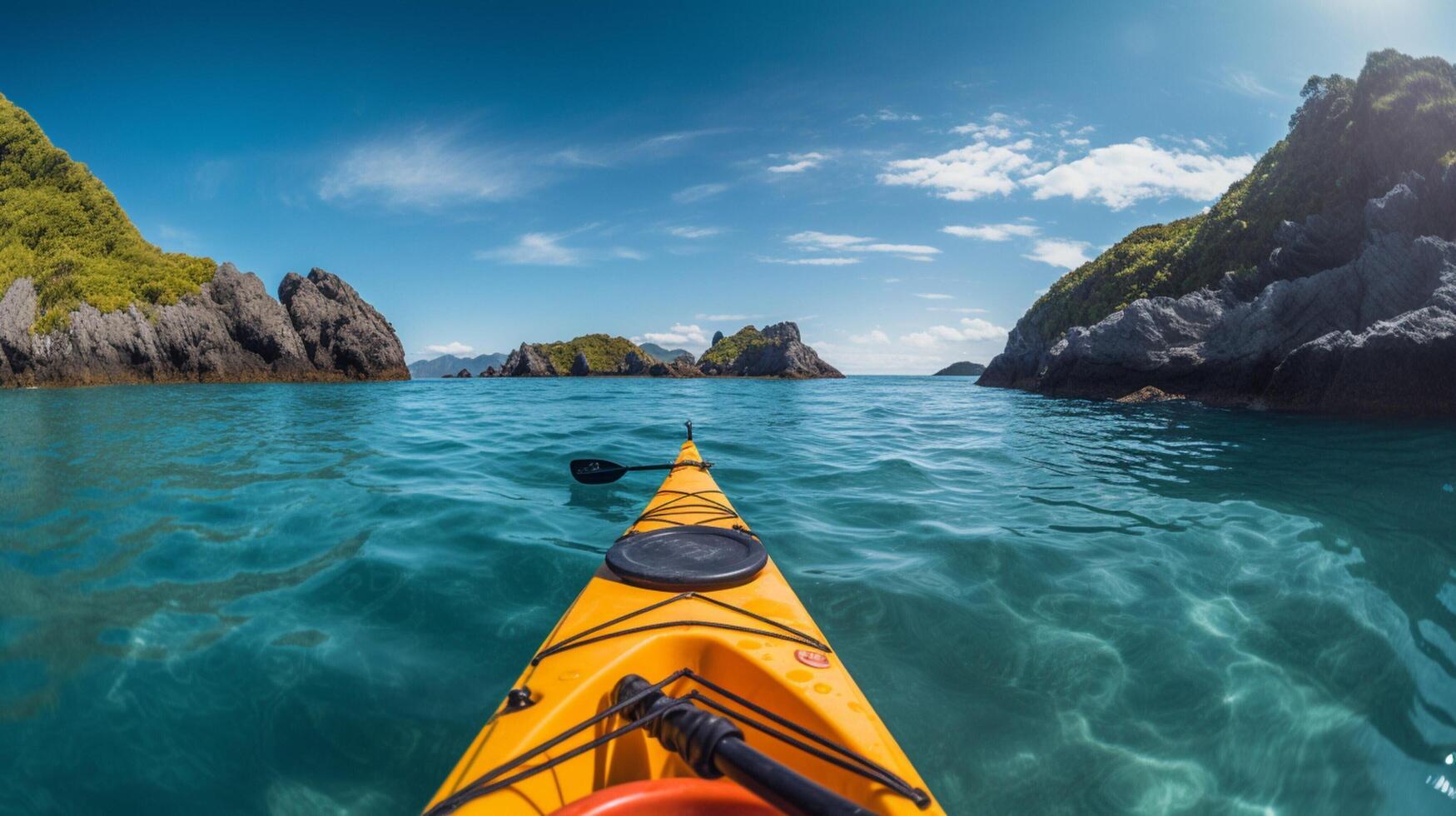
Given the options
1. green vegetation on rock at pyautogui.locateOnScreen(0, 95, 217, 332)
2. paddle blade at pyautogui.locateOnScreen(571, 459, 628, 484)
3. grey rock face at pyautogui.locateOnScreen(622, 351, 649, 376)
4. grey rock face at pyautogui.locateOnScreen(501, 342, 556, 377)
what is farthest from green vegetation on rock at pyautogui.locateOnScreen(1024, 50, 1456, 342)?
grey rock face at pyautogui.locateOnScreen(501, 342, 556, 377)

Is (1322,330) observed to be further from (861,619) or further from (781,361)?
(781,361)

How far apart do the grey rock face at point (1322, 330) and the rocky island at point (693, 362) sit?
68.4m

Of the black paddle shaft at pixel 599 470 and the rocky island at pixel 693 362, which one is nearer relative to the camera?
the black paddle shaft at pixel 599 470

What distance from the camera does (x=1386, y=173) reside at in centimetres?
1794

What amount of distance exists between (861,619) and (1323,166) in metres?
31.5

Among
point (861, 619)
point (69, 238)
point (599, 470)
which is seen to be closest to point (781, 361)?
point (69, 238)

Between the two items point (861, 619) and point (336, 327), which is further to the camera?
point (336, 327)

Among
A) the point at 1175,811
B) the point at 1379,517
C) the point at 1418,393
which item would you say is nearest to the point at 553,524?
the point at 1175,811

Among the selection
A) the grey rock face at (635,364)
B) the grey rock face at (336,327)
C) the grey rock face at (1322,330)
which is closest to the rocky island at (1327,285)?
the grey rock face at (1322,330)

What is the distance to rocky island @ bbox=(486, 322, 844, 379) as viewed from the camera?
300ft

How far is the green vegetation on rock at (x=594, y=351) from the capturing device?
11562 centimetres

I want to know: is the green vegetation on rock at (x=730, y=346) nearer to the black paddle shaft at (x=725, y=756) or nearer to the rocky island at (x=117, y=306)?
the rocky island at (x=117, y=306)

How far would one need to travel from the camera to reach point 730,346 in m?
126

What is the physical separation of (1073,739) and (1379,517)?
20.1ft
